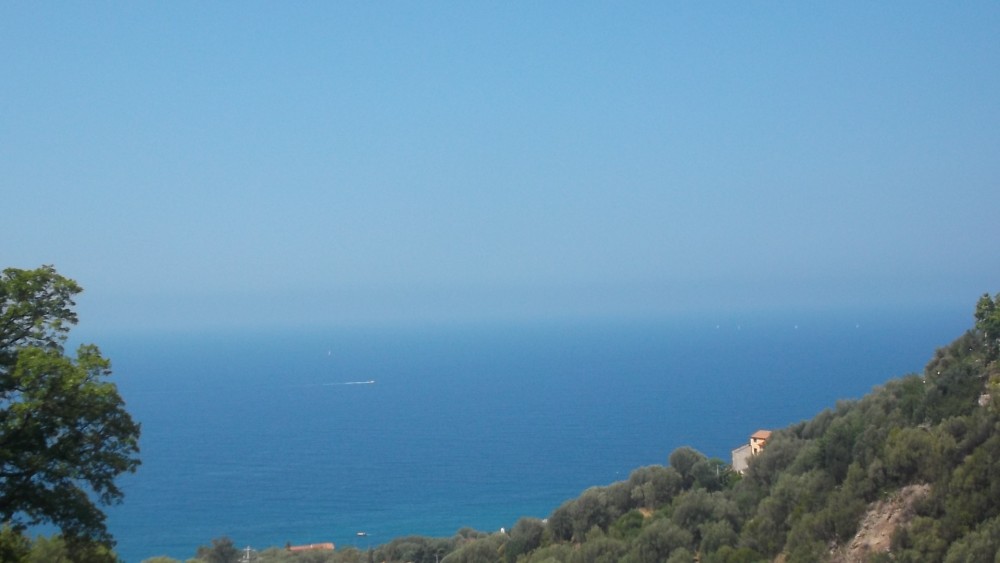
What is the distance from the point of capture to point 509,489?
46594mm

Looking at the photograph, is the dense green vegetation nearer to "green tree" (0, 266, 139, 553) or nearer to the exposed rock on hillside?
the exposed rock on hillside

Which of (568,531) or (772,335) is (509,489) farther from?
(772,335)

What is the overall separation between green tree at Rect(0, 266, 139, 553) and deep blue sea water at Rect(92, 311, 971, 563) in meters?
29.1

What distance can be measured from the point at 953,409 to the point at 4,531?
→ 13377mm

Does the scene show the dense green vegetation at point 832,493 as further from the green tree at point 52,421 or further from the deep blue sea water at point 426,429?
the deep blue sea water at point 426,429

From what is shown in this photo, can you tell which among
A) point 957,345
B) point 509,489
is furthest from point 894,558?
point 509,489

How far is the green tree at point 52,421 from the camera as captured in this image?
6.36m

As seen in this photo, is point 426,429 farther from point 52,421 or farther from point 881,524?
point 52,421

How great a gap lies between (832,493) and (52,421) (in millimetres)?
11708

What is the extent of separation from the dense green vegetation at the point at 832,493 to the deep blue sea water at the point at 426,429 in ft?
57.5

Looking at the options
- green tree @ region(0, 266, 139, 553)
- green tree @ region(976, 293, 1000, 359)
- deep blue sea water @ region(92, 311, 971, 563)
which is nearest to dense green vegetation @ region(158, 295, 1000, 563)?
green tree @ region(976, 293, 1000, 359)

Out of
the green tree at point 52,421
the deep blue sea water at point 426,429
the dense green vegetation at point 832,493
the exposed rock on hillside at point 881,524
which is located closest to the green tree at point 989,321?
the dense green vegetation at point 832,493

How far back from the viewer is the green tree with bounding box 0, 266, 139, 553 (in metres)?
6.36

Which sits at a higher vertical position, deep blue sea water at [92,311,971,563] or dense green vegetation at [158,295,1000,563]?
dense green vegetation at [158,295,1000,563]
